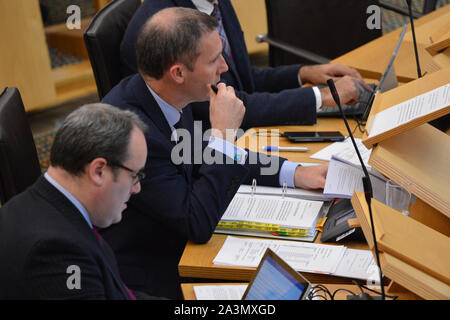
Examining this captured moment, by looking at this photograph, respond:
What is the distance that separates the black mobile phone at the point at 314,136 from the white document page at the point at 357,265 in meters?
0.68

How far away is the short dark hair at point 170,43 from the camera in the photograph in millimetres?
1665

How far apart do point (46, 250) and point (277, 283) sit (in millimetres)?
441

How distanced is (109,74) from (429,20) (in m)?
1.76

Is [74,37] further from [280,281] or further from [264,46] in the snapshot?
[280,281]

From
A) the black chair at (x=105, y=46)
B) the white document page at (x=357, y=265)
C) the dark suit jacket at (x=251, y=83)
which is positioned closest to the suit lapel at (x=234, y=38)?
the dark suit jacket at (x=251, y=83)

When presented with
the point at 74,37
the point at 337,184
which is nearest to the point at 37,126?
the point at 74,37

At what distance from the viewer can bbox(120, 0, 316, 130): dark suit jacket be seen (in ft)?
6.75

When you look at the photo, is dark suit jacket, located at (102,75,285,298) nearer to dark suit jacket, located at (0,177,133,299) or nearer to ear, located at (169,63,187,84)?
ear, located at (169,63,187,84)

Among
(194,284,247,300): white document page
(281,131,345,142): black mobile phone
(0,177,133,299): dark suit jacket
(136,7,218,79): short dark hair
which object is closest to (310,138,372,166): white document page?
(281,131,345,142): black mobile phone

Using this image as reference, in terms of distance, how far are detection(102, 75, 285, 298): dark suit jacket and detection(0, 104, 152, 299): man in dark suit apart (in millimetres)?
378

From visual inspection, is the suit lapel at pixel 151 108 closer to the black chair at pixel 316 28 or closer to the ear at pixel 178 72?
the ear at pixel 178 72

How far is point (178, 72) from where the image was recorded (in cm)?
169

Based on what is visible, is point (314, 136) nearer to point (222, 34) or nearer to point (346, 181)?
point (346, 181)

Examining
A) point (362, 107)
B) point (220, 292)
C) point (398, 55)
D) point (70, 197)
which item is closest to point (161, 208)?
point (220, 292)
